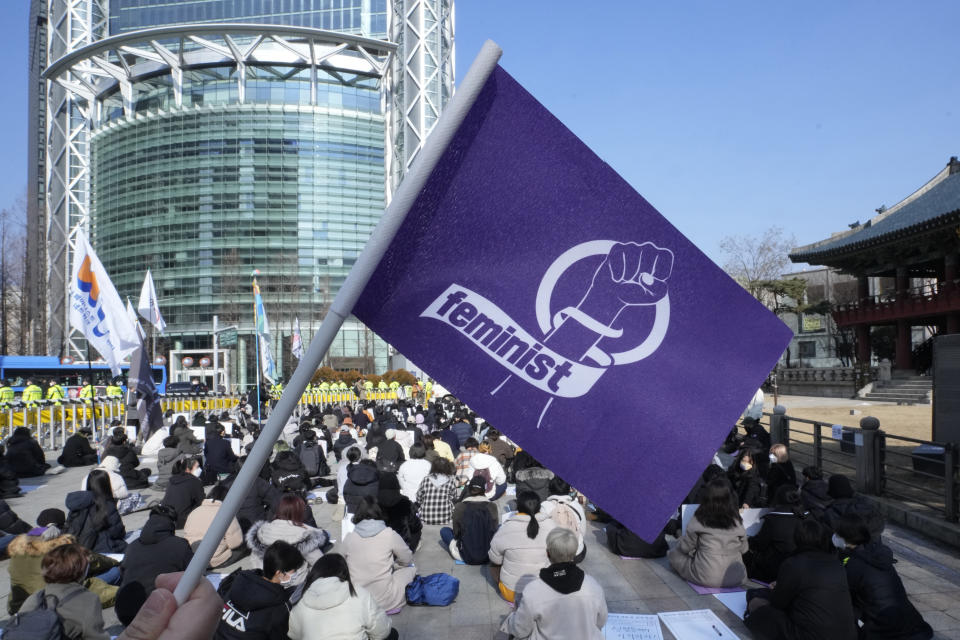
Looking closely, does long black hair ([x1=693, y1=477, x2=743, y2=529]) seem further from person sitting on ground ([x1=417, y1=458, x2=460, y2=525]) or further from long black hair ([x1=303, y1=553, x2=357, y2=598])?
person sitting on ground ([x1=417, y1=458, x2=460, y2=525])

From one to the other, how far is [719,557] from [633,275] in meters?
4.86

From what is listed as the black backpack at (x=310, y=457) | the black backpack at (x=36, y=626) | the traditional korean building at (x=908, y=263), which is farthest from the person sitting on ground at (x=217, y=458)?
the traditional korean building at (x=908, y=263)

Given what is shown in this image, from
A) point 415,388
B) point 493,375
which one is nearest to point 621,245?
point 493,375

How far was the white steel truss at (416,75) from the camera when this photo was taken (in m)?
64.0

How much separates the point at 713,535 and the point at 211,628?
5.24 meters

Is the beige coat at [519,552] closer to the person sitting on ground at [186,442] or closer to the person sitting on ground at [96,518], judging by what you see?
the person sitting on ground at [96,518]

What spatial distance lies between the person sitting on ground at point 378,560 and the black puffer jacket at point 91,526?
10.2 feet

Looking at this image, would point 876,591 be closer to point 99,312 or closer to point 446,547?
point 446,547

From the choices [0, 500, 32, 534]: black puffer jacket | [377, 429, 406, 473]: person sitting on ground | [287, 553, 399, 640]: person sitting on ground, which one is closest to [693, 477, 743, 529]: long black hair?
[287, 553, 399, 640]: person sitting on ground

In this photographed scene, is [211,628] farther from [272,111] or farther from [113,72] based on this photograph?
[113,72]

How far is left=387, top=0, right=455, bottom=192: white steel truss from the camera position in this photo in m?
64.0

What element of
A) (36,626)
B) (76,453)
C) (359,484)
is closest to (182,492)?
(359,484)

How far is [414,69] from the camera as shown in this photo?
65000 mm

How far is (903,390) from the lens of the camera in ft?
93.9
